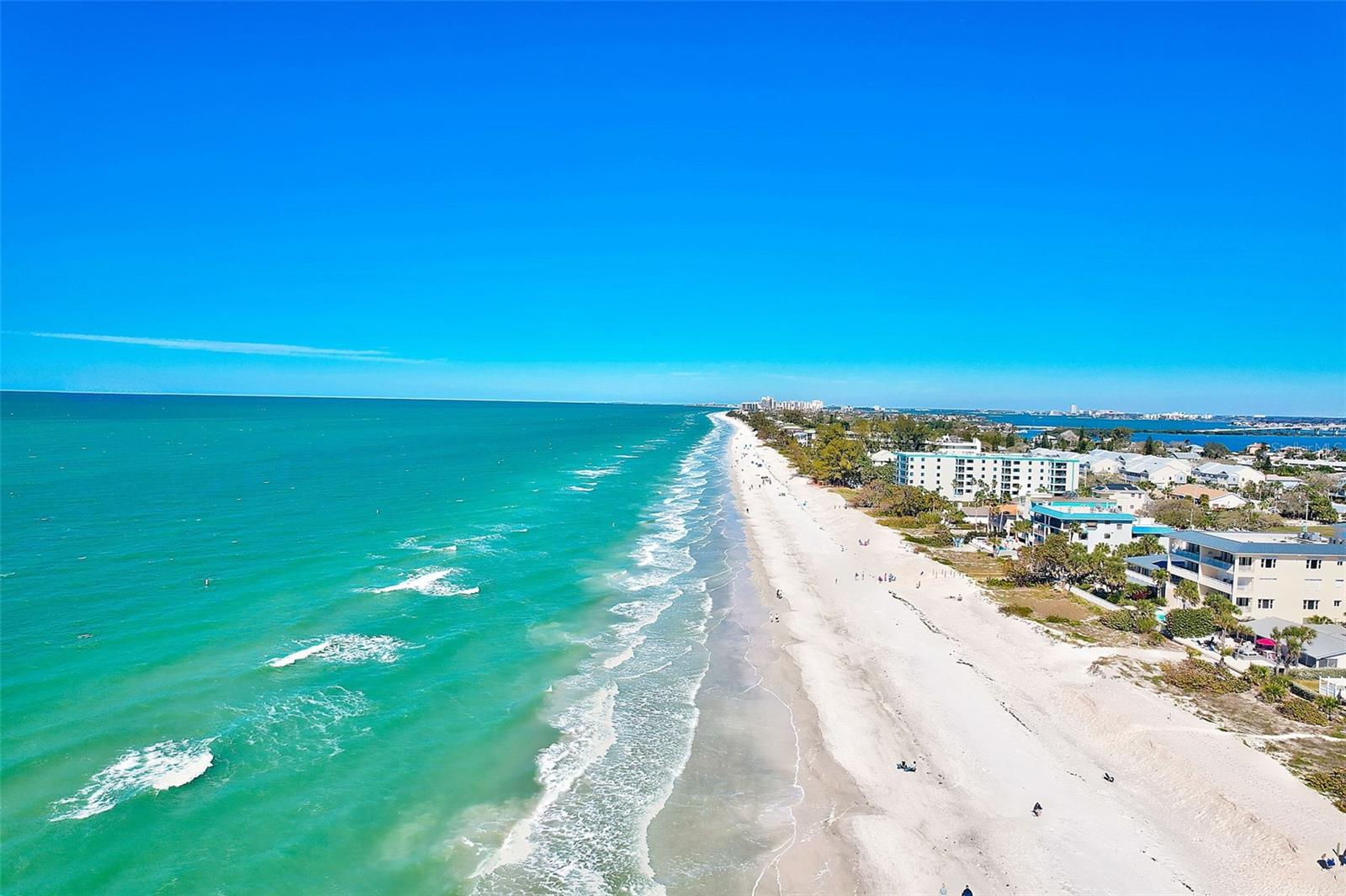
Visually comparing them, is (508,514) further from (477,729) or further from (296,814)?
(296,814)

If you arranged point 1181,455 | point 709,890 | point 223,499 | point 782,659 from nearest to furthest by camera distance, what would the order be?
point 709,890 < point 782,659 < point 223,499 < point 1181,455

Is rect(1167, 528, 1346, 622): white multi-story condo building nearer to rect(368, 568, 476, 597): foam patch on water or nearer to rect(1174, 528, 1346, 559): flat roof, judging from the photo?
rect(1174, 528, 1346, 559): flat roof

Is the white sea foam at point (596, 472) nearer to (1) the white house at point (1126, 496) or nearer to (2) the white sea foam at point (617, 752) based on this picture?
(2) the white sea foam at point (617, 752)

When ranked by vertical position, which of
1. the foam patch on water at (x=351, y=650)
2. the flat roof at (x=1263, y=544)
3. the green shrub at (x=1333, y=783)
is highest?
the flat roof at (x=1263, y=544)

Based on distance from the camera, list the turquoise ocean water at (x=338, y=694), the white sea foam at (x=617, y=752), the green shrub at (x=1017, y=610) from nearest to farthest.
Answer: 1. the white sea foam at (x=617, y=752)
2. the turquoise ocean water at (x=338, y=694)
3. the green shrub at (x=1017, y=610)

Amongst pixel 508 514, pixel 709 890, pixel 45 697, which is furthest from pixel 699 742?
pixel 508 514

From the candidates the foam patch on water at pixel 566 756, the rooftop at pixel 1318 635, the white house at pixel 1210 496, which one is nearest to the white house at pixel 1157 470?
the white house at pixel 1210 496

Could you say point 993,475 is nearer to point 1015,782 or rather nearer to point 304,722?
point 1015,782

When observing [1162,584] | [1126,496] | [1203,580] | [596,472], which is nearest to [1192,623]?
[1203,580]
